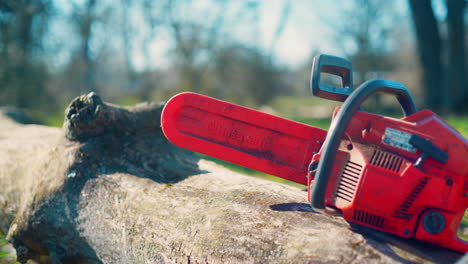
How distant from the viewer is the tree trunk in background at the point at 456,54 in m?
13.7

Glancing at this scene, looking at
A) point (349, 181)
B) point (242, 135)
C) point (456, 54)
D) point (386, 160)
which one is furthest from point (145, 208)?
point (456, 54)

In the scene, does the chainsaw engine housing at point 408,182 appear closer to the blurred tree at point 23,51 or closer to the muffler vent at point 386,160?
the muffler vent at point 386,160

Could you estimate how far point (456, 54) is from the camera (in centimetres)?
1390

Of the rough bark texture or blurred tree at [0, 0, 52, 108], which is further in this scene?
blurred tree at [0, 0, 52, 108]

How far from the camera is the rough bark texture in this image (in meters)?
1.53

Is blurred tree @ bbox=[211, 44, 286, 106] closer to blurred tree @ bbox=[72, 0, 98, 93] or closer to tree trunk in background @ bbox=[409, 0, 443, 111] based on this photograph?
blurred tree @ bbox=[72, 0, 98, 93]

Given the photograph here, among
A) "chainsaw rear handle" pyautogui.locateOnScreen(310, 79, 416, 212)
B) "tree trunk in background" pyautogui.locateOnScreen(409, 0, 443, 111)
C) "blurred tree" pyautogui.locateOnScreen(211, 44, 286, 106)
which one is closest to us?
"chainsaw rear handle" pyautogui.locateOnScreen(310, 79, 416, 212)

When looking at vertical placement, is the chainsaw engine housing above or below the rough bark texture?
above

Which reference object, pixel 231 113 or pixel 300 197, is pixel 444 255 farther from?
pixel 231 113

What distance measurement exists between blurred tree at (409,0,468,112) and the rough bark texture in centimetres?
1333

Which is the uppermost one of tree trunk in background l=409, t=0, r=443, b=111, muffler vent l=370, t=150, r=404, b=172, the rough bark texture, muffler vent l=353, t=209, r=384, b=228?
tree trunk in background l=409, t=0, r=443, b=111

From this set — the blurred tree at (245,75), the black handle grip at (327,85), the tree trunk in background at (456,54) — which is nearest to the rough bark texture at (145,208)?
the black handle grip at (327,85)

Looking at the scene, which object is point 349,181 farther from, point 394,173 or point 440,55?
point 440,55

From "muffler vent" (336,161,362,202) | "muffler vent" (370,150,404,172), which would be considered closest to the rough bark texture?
"muffler vent" (336,161,362,202)
